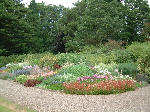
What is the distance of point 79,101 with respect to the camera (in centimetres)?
809

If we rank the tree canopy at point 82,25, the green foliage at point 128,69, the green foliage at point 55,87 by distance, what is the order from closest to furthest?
the green foliage at point 55,87 → the green foliage at point 128,69 → the tree canopy at point 82,25

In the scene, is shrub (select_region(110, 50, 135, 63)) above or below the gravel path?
above

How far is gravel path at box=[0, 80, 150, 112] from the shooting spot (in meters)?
7.11

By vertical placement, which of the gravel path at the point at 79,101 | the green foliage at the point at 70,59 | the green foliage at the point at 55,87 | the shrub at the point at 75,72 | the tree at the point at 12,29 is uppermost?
the tree at the point at 12,29

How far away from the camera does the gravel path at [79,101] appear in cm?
711

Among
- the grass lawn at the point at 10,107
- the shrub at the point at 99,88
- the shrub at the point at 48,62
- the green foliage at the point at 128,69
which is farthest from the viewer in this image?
the shrub at the point at 48,62

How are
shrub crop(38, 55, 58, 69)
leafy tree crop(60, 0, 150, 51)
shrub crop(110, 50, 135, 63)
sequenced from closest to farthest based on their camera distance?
1. shrub crop(38, 55, 58, 69)
2. shrub crop(110, 50, 135, 63)
3. leafy tree crop(60, 0, 150, 51)

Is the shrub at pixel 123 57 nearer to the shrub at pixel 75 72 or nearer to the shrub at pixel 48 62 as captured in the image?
the shrub at pixel 48 62

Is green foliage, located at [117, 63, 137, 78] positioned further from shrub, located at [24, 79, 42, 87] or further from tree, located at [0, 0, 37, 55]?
tree, located at [0, 0, 37, 55]

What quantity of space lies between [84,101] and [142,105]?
6.03ft

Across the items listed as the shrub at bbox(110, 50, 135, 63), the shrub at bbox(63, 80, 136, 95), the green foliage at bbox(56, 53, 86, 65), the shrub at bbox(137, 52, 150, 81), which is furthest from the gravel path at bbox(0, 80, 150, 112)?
the shrub at bbox(110, 50, 135, 63)

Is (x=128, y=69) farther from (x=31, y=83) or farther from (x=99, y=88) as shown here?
(x=31, y=83)

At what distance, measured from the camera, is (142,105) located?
7.62 meters

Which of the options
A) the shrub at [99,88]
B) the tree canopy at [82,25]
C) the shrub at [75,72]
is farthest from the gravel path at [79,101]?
the tree canopy at [82,25]
